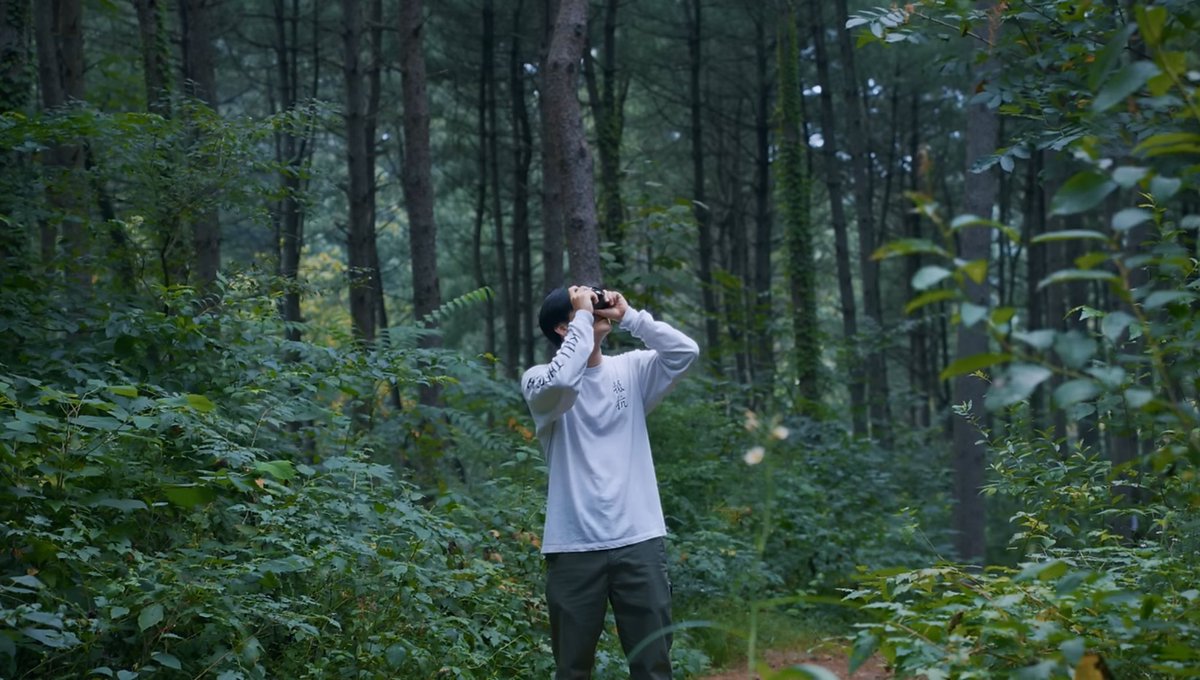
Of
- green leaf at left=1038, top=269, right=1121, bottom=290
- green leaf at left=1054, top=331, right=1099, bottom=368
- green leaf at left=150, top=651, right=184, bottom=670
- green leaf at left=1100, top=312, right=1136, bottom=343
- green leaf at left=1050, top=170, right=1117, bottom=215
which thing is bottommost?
green leaf at left=150, top=651, right=184, bottom=670

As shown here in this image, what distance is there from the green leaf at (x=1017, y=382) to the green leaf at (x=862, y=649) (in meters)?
0.76

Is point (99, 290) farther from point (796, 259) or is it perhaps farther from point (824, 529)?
point (796, 259)

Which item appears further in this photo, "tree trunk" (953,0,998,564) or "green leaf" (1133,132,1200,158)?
"tree trunk" (953,0,998,564)

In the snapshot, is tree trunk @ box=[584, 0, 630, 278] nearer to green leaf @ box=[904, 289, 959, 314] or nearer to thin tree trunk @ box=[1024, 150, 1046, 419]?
thin tree trunk @ box=[1024, 150, 1046, 419]

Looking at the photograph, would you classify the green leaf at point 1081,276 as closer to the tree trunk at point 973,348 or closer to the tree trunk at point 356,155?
the tree trunk at point 973,348

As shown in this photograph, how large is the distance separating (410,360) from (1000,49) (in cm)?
410

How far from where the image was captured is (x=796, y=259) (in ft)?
54.1

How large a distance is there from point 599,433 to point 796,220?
41.1ft

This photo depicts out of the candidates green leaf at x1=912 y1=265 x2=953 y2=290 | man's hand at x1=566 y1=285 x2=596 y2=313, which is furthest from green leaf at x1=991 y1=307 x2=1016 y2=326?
man's hand at x1=566 y1=285 x2=596 y2=313

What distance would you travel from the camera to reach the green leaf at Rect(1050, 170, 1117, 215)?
5.67ft

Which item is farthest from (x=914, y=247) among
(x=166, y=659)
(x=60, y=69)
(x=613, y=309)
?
(x=60, y=69)

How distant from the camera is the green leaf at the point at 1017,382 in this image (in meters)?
1.56

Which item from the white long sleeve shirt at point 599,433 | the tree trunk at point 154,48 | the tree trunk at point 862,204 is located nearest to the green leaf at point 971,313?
the white long sleeve shirt at point 599,433

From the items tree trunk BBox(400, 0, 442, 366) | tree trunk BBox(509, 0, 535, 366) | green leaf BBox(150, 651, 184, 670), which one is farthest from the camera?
tree trunk BBox(509, 0, 535, 366)
